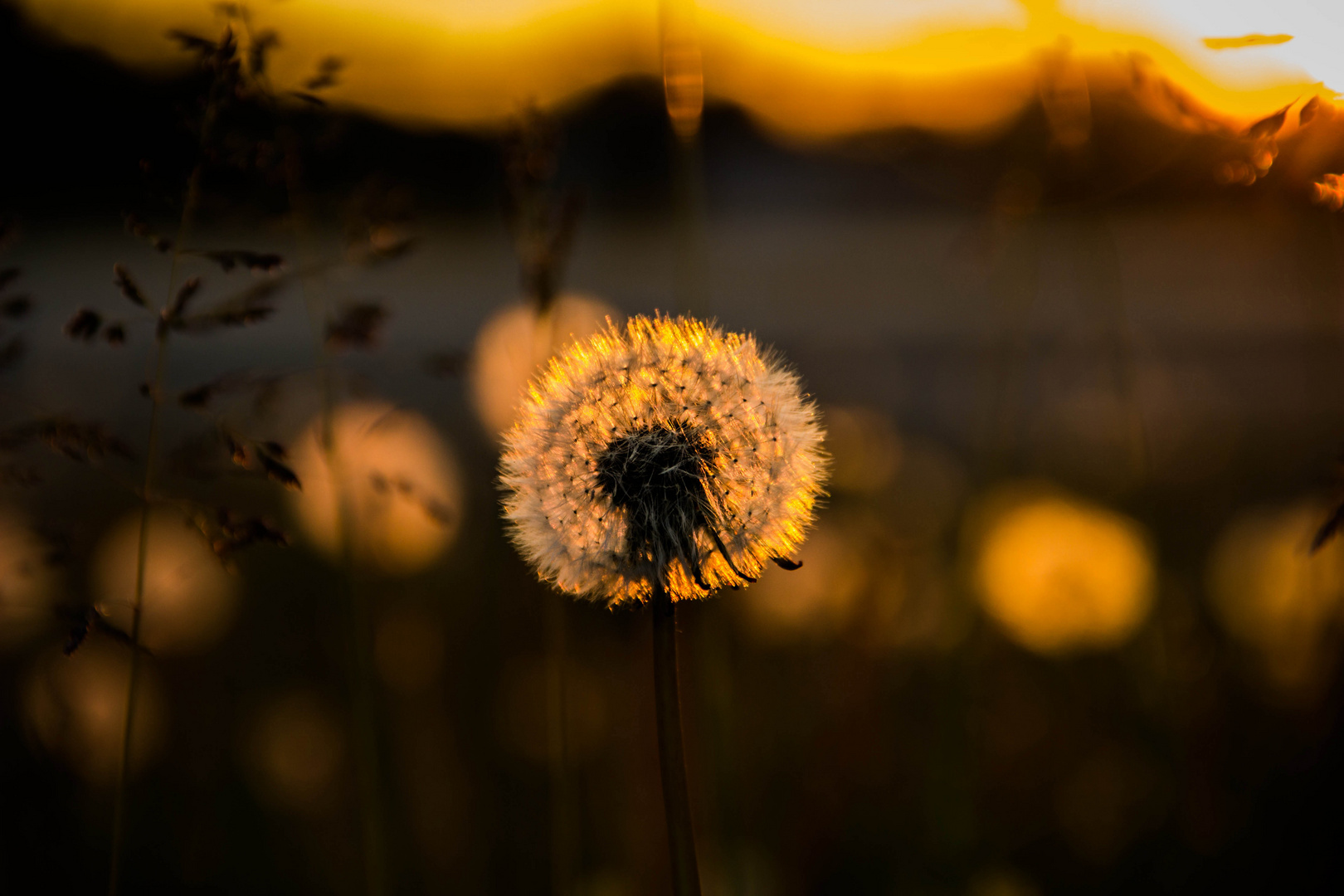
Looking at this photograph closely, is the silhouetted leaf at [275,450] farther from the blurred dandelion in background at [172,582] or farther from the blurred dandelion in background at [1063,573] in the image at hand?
the blurred dandelion in background at [1063,573]

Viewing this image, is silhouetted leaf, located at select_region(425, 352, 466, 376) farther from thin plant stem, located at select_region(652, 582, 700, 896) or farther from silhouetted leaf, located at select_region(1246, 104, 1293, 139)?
silhouetted leaf, located at select_region(1246, 104, 1293, 139)

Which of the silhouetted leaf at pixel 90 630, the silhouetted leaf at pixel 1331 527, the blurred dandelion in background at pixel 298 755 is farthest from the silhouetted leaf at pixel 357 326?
the silhouetted leaf at pixel 1331 527

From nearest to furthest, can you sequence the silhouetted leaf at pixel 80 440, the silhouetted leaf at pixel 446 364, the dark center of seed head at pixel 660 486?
the dark center of seed head at pixel 660 486, the silhouetted leaf at pixel 80 440, the silhouetted leaf at pixel 446 364

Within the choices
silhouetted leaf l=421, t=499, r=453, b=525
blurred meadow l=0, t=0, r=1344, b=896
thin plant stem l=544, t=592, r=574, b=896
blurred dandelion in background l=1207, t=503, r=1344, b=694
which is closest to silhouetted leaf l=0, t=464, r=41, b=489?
blurred meadow l=0, t=0, r=1344, b=896

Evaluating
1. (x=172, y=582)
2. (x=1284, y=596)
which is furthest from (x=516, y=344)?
(x=1284, y=596)

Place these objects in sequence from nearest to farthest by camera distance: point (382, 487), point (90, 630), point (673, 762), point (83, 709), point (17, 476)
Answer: point (673, 762)
point (90, 630)
point (17, 476)
point (382, 487)
point (83, 709)

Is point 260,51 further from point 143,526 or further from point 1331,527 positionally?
point 1331,527

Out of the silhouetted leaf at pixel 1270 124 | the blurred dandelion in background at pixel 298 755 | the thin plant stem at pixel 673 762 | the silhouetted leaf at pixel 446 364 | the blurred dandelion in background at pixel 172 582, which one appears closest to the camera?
the thin plant stem at pixel 673 762
